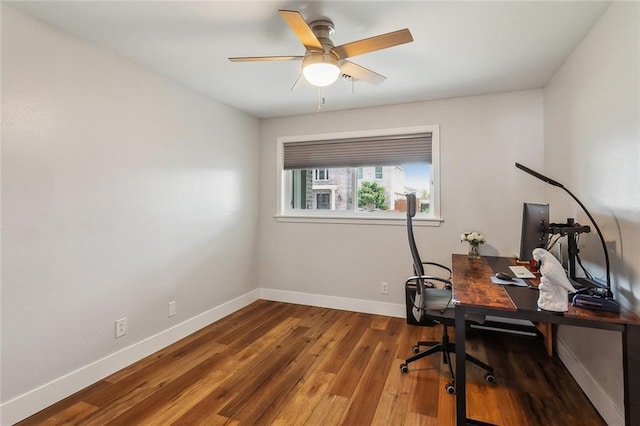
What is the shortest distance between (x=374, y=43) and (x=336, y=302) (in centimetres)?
288

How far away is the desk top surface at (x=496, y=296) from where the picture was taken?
1430 mm

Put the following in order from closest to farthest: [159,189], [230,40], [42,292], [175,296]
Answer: [42,292], [230,40], [159,189], [175,296]

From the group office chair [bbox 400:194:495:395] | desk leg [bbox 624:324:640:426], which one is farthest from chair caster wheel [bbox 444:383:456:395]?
desk leg [bbox 624:324:640:426]

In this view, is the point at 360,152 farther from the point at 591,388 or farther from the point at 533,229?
the point at 591,388

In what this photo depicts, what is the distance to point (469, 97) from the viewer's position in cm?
319

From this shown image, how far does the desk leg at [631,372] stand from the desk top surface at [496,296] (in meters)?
0.06

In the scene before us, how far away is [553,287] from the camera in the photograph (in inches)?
58.9

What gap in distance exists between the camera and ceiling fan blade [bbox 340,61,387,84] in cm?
202

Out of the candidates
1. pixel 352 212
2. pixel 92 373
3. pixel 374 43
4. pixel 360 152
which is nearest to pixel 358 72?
pixel 374 43

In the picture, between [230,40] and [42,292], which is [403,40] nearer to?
[230,40]

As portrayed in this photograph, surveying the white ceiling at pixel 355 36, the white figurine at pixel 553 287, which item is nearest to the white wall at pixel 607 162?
the white ceiling at pixel 355 36

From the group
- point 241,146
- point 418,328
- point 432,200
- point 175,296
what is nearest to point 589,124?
point 432,200

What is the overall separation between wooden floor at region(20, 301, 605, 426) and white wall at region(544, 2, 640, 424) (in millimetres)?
260

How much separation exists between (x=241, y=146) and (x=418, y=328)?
290 centimetres
